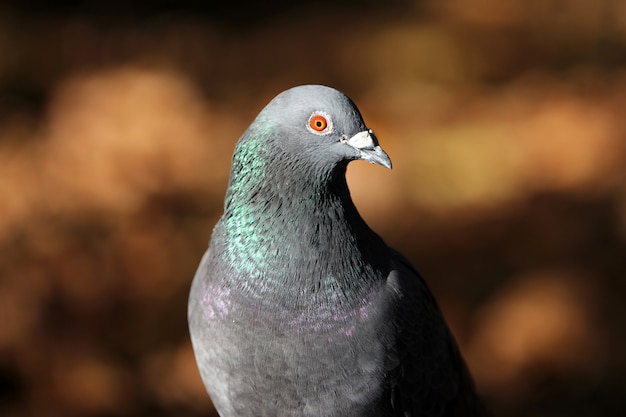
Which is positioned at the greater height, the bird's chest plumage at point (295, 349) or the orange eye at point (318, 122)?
the orange eye at point (318, 122)

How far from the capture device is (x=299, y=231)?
2.94m

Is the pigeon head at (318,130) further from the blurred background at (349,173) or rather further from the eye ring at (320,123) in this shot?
the blurred background at (349,173)

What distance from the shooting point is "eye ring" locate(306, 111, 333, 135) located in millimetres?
2758

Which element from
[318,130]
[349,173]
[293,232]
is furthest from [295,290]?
[349,173]

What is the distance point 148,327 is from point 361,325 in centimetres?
327

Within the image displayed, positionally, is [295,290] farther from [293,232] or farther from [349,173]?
[349,173]

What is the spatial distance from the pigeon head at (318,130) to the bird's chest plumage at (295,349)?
516 mm

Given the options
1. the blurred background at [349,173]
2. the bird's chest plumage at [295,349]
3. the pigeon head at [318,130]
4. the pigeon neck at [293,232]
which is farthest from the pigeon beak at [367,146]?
the blurred background at [349,173]

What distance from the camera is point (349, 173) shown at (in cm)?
721

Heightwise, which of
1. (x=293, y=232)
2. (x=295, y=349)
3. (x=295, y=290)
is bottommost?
(x=295, y=349)

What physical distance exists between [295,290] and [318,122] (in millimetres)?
621

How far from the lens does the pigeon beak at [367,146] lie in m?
2.75

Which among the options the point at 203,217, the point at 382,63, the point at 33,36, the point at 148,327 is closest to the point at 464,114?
the point at 382,63

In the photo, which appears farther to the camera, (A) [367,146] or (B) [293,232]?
(B) [293,232]
